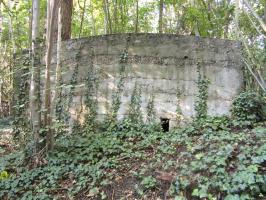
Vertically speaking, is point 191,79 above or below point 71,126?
above

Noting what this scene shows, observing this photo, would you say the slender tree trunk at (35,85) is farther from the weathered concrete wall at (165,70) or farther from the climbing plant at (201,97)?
the climbing plant at (201,97)

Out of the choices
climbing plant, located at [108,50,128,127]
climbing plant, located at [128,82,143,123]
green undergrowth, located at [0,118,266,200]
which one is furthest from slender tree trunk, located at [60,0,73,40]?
green undergrowth, located at [0,118,266,200]

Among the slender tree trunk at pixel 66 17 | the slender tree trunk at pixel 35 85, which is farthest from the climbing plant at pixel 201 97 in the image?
the slender tree trunk at pixel 66 17

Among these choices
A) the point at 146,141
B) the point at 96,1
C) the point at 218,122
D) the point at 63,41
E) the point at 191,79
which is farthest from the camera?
the point at 96,1

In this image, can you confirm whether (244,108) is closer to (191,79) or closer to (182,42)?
(191,79)

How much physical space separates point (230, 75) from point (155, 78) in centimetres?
153

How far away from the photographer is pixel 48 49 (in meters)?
4.95

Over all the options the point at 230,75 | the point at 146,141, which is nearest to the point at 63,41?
the point at 146,141

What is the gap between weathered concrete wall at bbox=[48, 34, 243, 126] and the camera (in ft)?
21.2

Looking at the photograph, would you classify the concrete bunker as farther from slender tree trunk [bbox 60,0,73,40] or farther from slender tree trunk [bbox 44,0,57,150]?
slender tree trunk [bbox 44,0,57,150]

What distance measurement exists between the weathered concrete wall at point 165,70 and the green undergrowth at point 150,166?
60 centimetres

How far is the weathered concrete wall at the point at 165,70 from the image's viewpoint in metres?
6.45

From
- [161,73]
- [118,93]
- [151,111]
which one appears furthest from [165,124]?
[118,93]

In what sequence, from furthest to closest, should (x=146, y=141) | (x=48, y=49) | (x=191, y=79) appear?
(x=191, y=79)
(x=146, y=141)
(x=48, y=49)
